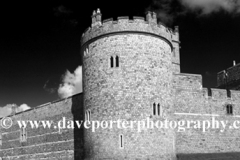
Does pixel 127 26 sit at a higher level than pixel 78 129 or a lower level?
higher

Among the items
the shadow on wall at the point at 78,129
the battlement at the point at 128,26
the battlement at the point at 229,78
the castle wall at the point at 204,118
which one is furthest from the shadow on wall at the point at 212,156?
the shadow on wall at the point at 78,129

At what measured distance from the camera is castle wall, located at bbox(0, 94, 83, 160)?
86.2 feet

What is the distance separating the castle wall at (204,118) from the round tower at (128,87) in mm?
2287

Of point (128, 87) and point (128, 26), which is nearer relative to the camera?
point (128, 87)

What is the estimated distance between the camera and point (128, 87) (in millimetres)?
19891

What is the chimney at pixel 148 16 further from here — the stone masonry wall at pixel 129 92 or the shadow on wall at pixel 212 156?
the shadow on wall at pixel 212 156

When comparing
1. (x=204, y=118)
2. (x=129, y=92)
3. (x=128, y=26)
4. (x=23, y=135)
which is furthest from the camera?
(x=23, y=135)

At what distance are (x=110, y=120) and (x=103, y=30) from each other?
16.0 feet

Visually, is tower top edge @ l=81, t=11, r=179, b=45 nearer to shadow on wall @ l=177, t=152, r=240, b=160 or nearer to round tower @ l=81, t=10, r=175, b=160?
round tower @ l=81, t=10, r=175, b=160

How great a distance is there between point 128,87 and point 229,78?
12575 millimetres

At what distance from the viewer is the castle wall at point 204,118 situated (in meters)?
22.9

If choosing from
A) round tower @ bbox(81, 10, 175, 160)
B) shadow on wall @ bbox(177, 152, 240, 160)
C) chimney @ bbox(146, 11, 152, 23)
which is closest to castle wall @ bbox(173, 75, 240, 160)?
shadow on wall @ bbox(177, 152, 240, 160)

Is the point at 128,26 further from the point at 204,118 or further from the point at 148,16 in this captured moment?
the point at 204,118

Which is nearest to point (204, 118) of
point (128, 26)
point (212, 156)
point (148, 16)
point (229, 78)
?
point (212, 156)
